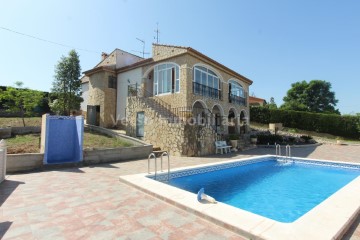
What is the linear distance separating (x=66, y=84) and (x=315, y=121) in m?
32.8

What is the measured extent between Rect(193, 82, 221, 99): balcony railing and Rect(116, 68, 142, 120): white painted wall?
5906 millimetres

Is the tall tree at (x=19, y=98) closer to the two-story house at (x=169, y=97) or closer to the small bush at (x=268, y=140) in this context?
the two-story house at (x=169, y=97)

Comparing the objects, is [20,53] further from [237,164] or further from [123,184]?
[237,164]

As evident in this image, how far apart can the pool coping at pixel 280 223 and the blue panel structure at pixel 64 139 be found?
22.7ft

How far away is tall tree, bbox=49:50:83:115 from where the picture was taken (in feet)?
64.2

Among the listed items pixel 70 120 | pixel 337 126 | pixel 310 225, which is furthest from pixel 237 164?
pixel 337 126

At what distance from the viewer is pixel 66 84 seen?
1969cm

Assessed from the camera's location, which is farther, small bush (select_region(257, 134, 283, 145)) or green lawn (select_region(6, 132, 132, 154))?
small bush (select_region(257, 134, 283, 145))

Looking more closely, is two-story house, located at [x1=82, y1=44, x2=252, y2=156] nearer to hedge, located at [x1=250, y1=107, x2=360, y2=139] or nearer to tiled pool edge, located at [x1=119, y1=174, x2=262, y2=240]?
tiled pool edge, located at [x1=119, y1=174, x2=262, y2=240]

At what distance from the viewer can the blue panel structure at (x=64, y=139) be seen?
34.3ft

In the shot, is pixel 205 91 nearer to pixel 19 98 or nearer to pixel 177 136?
pixel 177 136

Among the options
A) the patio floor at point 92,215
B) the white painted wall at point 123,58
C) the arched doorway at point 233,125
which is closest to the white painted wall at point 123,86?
the white painted wall at point 123,58

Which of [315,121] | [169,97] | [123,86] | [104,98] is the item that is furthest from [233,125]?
[104,98]

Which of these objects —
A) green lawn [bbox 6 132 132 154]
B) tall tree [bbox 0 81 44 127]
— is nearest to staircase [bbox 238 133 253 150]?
green lawn [bbox 6 132 132 154]
